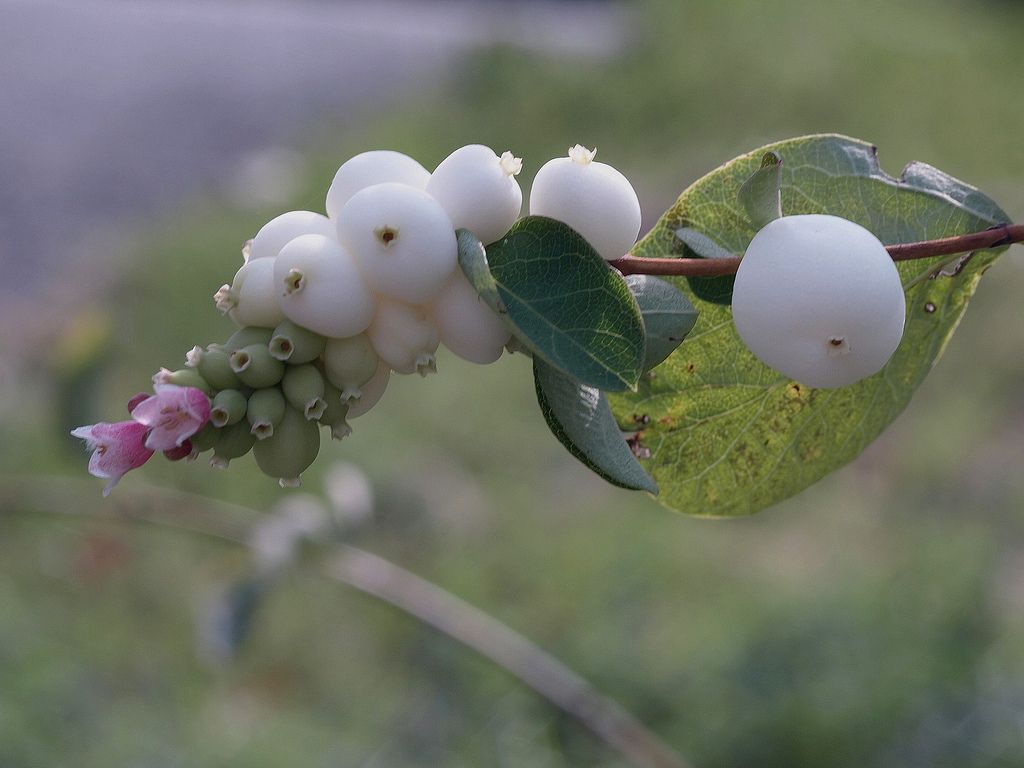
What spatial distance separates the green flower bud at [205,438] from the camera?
41cm

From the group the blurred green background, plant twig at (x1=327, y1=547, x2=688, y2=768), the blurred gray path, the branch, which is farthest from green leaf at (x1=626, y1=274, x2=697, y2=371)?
the blurred gray path

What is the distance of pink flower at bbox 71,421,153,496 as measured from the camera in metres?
0.42

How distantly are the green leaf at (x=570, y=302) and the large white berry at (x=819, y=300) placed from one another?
47mm

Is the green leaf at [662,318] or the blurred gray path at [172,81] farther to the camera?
the blurred gray path at [172,81]

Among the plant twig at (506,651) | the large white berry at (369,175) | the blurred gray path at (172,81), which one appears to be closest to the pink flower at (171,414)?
the large white berry at (369,175)

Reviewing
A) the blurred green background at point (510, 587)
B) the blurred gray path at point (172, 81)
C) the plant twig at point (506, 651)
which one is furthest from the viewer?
the blurred gray path at point (172, 81)

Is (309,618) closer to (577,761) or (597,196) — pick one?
(577,761)

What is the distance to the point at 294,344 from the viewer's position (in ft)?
1.40

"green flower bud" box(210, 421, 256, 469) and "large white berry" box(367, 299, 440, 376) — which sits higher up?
"large white berry" box(367, 299, 440, 376)

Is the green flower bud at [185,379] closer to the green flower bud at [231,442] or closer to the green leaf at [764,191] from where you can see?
the green flower bud at [231,442]

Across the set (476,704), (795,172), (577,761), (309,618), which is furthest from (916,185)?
(309,618)

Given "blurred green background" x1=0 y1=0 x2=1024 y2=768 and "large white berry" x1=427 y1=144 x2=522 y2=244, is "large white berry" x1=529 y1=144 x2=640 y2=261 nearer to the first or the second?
"large white berry" x1=427 y1=144 x2=522 y2=244

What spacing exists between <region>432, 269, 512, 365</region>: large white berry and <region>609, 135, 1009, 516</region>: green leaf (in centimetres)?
12

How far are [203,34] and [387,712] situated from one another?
18.9 feet
